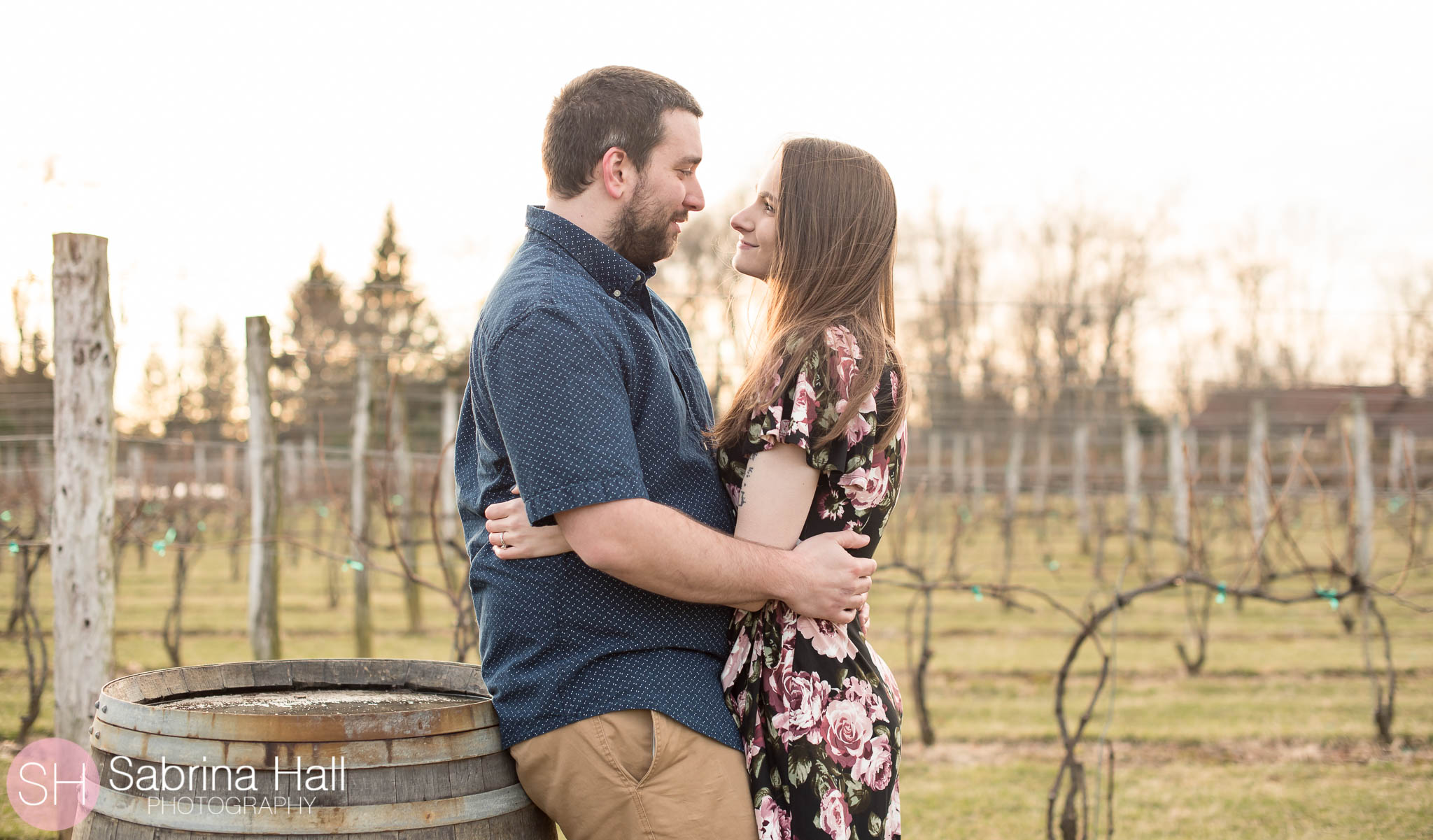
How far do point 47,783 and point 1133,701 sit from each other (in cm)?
607

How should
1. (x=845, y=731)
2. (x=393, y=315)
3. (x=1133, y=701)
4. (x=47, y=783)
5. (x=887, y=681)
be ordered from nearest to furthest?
(x=845, y=731)
(x=887, y=681)
(x=47, y=783)
(x=1133, y=701)
(x=393, y=315)

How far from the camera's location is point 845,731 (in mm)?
1604

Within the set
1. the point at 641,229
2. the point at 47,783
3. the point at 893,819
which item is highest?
the point at 641,229

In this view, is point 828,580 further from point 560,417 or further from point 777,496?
point 560,417

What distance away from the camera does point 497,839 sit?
1.52m

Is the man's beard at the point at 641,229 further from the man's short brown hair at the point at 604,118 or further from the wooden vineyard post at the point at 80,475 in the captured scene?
the wooden vineyard post at the point at 80,475

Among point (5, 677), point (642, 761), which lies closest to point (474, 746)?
point (642, 761)

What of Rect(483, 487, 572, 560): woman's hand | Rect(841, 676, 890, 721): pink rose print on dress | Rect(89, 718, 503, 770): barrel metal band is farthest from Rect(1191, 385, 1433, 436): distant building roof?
Rect(89, 718, 503, 770): barrel metal band

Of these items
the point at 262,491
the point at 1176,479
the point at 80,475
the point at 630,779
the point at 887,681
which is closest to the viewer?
the point at 630,779

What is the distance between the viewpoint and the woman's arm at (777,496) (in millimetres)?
1562

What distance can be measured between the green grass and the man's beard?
2780 mm

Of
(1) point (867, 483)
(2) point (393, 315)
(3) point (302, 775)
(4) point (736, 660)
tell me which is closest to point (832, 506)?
(1) point (867, 483)

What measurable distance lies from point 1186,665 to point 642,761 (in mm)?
7518

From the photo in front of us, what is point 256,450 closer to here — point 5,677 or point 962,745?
point 5,677
